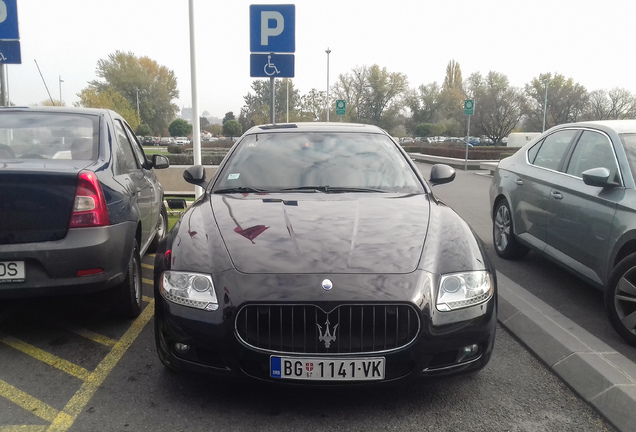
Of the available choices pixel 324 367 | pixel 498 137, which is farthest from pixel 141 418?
pixel 498 137

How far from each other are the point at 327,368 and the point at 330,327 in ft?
0.63

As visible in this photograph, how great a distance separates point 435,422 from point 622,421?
3.05 ft

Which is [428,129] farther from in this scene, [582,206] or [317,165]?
[317,165]

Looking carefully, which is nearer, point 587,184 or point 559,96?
point 587,184

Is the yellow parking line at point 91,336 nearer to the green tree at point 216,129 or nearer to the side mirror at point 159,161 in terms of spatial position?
the side mirror at point 159,161

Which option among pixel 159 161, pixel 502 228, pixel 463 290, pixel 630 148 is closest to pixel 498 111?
pixel 502 228

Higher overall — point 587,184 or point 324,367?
point 587,184

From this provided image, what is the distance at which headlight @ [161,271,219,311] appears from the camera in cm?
286

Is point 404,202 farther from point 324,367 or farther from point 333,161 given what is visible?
point 324,367

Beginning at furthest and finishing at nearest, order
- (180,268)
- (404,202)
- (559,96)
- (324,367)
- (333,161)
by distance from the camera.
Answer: (559,96)
(333,161)
(404,202)
(180,268)
(324,367)

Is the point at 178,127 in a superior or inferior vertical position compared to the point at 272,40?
inferior

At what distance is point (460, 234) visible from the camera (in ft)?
11.2

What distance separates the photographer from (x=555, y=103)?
195ft

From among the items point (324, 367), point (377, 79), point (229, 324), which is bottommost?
point (324, 367)
